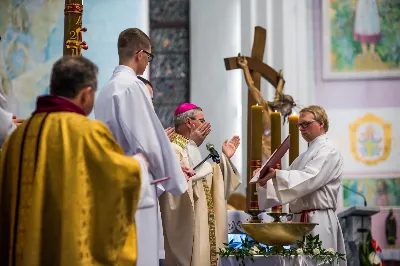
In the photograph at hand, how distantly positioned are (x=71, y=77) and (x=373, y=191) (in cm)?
795

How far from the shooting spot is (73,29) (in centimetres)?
540

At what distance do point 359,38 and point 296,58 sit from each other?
942 mm

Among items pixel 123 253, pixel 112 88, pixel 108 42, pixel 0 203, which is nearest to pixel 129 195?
pixel 123 253

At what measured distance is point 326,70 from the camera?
1153 cm

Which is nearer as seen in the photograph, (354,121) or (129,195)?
(129,195)

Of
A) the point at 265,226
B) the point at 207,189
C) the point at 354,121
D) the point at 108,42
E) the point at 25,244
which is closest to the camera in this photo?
the point at 25,244

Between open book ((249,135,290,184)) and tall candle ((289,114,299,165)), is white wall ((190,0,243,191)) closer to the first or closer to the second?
tall candle ((289,114,299,165))

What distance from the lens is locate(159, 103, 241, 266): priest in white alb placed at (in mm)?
6141

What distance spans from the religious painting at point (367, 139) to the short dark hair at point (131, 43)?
657 cm

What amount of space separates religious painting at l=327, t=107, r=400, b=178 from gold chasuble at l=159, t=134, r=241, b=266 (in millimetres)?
4784

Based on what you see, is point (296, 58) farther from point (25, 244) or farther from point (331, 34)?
point (25, 244)

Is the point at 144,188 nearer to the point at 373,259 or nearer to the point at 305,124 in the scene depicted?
the point at 305,124

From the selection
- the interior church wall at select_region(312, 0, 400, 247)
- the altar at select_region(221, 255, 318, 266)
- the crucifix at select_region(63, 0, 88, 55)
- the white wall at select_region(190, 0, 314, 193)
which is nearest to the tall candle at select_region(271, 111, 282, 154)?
the altar at select_region(221, 255, 318, 266)

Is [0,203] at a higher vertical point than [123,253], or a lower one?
higher
